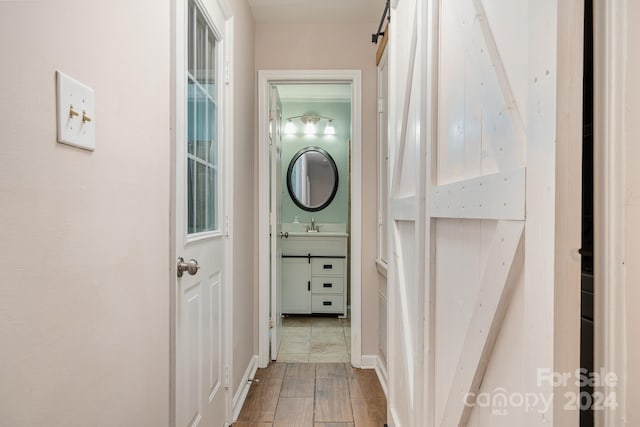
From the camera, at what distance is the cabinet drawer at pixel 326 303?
4.18m

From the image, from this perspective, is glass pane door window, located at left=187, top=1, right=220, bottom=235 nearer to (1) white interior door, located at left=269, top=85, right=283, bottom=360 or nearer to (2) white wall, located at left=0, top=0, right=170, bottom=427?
(2) white wall, located at left=0, top=0, right=170, bottom=427

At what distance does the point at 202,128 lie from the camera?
1.70 metres

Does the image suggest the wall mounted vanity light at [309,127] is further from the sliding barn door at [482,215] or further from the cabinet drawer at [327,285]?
the sliding barn door at [482,215]

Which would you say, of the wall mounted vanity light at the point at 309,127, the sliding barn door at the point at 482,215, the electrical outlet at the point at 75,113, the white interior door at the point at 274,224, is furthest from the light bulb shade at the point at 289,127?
the electrical outlet at the point at 75,113

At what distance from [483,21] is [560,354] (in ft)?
2.29

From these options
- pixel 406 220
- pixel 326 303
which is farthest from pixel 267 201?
pixel 326 303

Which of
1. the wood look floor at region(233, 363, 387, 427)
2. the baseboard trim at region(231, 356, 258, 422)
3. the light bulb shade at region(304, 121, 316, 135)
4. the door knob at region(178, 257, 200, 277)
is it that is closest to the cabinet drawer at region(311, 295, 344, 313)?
the wood look floor at region(233, 363, 387, 427)

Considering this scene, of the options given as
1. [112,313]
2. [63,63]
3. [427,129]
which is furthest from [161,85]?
[427,129]

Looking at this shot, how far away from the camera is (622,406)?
53 cm

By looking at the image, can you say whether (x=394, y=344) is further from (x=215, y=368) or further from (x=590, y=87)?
(x=590, y=87)

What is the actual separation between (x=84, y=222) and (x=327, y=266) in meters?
3.48

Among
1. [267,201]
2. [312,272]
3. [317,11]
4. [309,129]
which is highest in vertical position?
[317,11]

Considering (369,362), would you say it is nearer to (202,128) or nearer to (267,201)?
(267,201)

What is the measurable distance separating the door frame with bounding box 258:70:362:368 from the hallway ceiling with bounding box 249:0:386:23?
374 mm
